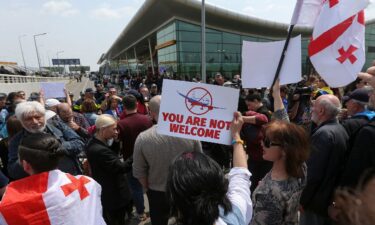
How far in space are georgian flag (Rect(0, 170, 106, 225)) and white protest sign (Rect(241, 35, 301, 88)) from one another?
1.70 m

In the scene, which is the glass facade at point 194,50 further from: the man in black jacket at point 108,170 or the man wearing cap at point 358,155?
the man wearing cap at point 358,155

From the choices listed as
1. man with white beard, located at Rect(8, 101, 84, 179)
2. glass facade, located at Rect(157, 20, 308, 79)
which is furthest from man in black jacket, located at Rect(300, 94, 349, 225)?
glass facade, located at Rect(157, 20, 308, 79)

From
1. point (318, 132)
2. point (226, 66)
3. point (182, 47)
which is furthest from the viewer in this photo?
point (226, 66)

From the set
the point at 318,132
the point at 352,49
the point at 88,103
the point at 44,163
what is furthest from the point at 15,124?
the point at 352,49

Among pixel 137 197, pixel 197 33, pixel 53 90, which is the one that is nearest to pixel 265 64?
pixel 137 197

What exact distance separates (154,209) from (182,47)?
21.0 metres

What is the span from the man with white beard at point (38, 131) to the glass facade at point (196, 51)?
18.8 metres

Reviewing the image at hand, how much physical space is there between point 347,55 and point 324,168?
43.6 inches

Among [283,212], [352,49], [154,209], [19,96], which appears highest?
[352,49]

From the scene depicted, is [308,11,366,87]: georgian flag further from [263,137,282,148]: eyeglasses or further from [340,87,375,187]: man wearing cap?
[263,137,282,148]: eyeglasses

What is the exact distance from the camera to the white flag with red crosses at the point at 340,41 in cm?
269

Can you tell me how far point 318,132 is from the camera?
Result: 264 centimetres

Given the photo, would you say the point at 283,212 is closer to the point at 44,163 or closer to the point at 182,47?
the point at 44,163

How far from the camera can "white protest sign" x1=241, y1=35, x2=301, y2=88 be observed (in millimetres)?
2611
